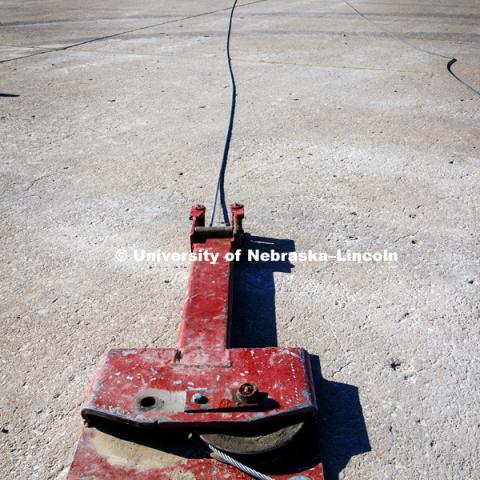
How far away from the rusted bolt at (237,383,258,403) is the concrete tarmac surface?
0.98 ft

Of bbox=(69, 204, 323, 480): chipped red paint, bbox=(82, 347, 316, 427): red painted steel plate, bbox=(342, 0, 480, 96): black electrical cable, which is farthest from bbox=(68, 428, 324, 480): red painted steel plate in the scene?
bbox=(342, 0, 480, 96): black electrical cable

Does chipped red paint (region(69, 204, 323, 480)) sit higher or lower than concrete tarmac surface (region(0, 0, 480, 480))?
higher

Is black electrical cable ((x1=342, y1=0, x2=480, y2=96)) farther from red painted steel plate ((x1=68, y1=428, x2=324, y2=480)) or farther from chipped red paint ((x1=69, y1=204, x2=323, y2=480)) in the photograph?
red painted steel plate ((x1=68, y1=428, x2=324, y2=480))

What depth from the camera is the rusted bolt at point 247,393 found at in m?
1.57

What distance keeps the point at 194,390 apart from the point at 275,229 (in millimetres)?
1366

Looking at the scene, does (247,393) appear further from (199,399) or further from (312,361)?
(312,361)

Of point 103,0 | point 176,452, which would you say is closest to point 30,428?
point 176,452

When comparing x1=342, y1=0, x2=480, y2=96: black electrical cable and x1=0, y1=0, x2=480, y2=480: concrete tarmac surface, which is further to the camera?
x1=342, y1=0, x2=480, y2=96: black electrical cable

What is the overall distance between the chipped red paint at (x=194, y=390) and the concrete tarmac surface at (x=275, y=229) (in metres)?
0.19

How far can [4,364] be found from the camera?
1.98 m

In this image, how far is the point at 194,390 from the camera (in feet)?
5.35

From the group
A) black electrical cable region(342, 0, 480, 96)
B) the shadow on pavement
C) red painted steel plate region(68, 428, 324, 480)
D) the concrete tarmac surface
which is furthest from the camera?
black electrical cable region(342, 0, 480, 96)

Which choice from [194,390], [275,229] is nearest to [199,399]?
[194,390]

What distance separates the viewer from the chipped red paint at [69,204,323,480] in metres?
1.53
